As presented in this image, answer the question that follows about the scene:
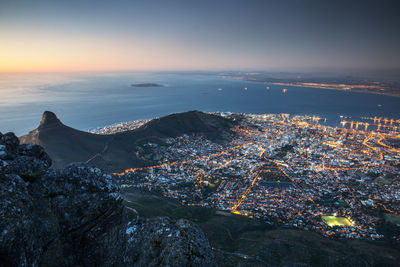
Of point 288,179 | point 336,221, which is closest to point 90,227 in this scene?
point 336,221

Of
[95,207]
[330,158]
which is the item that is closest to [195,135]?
[330,158]

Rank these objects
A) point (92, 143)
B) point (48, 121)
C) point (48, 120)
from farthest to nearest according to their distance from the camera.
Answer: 1. point (92, 143)
2. point (48, 120)
3. point (48, 121)

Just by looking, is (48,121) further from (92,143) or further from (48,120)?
(92,143)

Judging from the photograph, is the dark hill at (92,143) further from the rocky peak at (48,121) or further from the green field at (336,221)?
the green field at (336,221)

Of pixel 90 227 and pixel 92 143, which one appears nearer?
pixel 90 227

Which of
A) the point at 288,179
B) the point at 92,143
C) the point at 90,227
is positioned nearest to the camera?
the point at 90,227

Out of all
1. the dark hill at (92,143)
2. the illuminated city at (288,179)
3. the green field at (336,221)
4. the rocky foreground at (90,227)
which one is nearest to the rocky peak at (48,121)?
the dark hill at (92,143)

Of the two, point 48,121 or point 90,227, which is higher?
point 90,227

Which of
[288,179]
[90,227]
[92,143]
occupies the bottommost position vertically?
[288,179]
